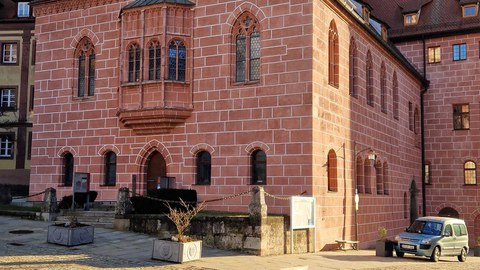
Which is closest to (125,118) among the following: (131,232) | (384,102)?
(131,232)

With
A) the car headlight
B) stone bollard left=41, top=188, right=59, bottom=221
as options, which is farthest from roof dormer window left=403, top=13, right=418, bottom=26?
stone bollard left=41, top=188, right=59, bottom=221

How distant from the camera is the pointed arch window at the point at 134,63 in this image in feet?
79.5

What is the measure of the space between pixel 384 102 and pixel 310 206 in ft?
40.6

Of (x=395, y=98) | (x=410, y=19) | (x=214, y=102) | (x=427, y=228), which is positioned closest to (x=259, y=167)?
(x=214, y=102)

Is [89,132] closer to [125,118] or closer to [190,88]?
[125,118]

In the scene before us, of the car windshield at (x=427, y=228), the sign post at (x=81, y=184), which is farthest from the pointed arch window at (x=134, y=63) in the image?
the car windshield at (x=427, y=228)

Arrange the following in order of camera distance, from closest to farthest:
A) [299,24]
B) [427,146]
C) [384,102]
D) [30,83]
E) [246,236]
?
[246,236] → [299,24] → [384,102] → [427,146] → [30,83]

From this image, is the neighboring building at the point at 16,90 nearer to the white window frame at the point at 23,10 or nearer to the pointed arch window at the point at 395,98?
the white window frame at the point at 23,10

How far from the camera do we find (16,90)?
135 ft

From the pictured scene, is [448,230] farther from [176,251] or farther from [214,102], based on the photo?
[176,251]

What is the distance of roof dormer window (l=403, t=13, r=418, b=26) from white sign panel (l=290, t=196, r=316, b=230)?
22.8 metres

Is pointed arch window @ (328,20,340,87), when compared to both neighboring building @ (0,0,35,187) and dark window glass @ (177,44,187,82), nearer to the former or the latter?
dark window glass @ (177,44,187,82)

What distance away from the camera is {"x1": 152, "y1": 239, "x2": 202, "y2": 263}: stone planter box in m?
15.7

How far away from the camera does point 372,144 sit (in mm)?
28734
